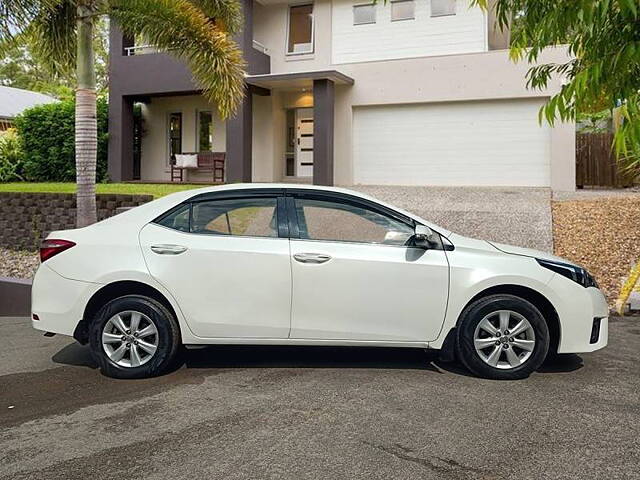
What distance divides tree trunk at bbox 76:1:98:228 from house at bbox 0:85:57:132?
17276 millimetres

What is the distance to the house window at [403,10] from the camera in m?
16.8

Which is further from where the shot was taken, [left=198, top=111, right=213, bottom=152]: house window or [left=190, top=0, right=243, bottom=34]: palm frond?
[left=198, top=111, right=213, bottom=152]: house window

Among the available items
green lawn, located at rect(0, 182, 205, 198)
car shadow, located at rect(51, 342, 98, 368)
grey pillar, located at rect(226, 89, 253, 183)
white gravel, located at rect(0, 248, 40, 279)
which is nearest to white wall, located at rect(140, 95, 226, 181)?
grey pillar, located at rect(226, 89, 253, 183)

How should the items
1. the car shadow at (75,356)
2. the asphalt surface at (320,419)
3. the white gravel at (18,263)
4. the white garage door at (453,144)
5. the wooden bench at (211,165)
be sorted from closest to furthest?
the asphalt surface at (320,419) → the car shadow at (75,356) → the white gravel at (18,263) → the white garage door at (453,144) → the wooden bench at (211,165)

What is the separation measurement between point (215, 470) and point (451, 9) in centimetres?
1588

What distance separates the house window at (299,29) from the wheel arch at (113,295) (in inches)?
583

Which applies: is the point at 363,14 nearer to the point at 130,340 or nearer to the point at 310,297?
the point at 310,297

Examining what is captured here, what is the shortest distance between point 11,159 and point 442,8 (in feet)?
46.5

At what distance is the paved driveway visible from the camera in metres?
10.4

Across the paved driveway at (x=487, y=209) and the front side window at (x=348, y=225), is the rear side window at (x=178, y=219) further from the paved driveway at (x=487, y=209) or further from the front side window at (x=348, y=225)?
the paved driveway at (x=487, y=209)

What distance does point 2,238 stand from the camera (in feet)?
34.6

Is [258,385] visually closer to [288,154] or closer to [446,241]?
[446,241]

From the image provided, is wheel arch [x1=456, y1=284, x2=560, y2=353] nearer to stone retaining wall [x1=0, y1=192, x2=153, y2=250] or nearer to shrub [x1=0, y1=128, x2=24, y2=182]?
stone retaining wall [x1=0, y1=192, x2=153, y2=250]

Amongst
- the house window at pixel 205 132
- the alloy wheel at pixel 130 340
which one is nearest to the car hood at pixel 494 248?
the alloy wheel at pixel 130 340
